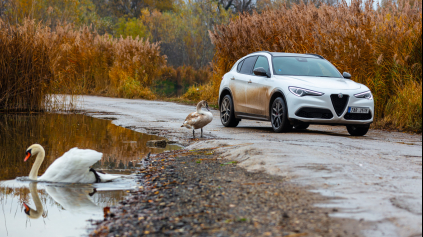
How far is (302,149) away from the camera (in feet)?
24.8

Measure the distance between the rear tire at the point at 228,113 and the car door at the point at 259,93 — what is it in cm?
87

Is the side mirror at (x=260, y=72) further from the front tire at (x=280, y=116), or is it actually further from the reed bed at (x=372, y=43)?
the reed bed at (x=372, y=43)

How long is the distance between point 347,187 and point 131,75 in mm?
21695

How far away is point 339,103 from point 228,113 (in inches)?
139

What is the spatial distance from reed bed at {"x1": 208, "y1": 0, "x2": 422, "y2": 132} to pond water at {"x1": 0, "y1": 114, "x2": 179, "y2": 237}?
18.1 ft

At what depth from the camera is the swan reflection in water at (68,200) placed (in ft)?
17.6

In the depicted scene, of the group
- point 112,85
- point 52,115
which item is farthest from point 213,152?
point 112,85

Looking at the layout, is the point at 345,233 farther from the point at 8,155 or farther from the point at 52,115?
the point at 52,115

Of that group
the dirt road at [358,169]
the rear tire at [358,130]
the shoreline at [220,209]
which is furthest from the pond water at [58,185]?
the rear tire at [358,130]

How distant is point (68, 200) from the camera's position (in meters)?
5.78

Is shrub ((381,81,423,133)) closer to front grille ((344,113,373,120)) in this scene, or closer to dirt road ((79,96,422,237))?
dirt road ((79,96,422,237))

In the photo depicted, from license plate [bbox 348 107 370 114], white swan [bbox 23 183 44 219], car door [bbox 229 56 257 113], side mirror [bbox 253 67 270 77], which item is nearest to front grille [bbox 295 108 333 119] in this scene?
license plate [bbox 348 107 370 114]

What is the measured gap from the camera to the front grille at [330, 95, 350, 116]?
406 inches

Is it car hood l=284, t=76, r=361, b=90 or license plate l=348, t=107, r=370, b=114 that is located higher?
car hood l=284, t=76, r=361, b=90
